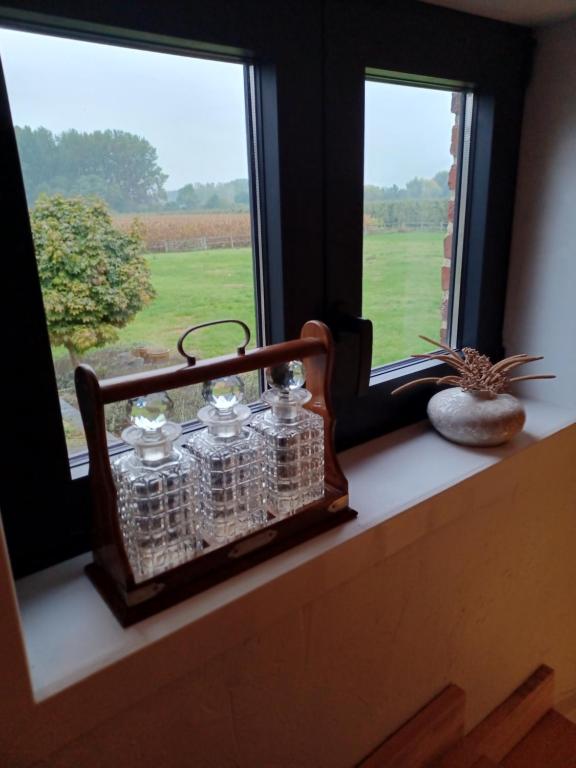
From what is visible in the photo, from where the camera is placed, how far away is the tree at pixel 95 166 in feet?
2.27

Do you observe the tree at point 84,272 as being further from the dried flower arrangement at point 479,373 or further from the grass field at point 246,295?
the dried flower arrangement at point 479,373

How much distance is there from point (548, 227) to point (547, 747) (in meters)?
1.15

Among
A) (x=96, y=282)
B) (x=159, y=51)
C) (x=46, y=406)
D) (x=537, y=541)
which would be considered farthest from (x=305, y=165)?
(x=537, y=541)

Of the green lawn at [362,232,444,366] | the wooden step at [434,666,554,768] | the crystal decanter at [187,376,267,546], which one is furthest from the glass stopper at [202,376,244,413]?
the wooden step at [434,666,554,768]

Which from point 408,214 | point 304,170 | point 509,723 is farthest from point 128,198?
point 509,723

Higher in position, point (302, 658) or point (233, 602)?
point (233, 602)

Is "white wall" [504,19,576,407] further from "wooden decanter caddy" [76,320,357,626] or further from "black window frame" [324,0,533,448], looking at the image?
"wooden decanter caddy" [76,320,357,626]

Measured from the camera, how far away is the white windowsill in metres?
0.63

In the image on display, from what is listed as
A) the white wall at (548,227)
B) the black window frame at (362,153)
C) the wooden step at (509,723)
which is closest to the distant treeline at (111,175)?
the black window frame at (362,153)

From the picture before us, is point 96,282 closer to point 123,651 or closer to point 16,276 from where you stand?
point 16,276

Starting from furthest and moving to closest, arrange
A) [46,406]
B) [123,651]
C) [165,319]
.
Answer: [165,319]
[46,406]
[123,651]

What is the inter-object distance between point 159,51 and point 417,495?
0.79 metres

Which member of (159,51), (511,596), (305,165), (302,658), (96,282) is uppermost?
(159,51)

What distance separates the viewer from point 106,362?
81 centimetres
